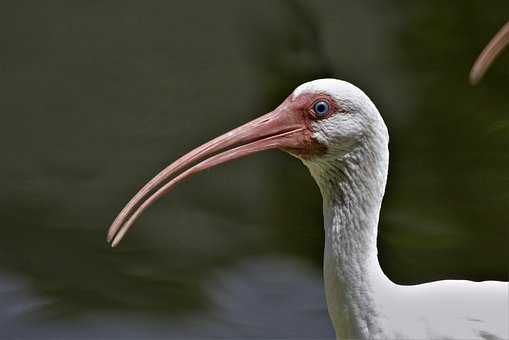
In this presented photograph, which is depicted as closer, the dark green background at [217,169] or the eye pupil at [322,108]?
the eye pupil at [322,108]

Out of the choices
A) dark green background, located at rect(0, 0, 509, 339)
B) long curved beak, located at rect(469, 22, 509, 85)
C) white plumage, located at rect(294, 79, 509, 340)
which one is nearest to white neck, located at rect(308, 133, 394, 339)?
white plumage, located at rect(294, 79, 509, 340)

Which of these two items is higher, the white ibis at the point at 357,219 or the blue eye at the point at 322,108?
the blue eye at the point at 322,108

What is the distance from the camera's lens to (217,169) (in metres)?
5.48

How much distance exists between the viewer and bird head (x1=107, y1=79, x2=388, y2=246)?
287cm

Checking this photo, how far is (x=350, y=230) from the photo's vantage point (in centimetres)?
294

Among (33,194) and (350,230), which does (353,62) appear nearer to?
(33,194)

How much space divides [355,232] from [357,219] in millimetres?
29

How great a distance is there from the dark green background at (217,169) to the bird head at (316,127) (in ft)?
6.07

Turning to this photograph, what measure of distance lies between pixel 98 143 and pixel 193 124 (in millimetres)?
422

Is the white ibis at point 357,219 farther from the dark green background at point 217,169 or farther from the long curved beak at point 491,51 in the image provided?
the dark green background at point 217,169

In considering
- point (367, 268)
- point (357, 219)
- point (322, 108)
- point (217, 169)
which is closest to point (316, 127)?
point (322, 108)

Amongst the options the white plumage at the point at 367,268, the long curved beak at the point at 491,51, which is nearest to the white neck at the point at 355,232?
the white plumage at the point at 367,268

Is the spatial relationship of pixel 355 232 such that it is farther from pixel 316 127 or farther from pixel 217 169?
pixel 217 169

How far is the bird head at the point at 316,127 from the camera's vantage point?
287 centimetres
